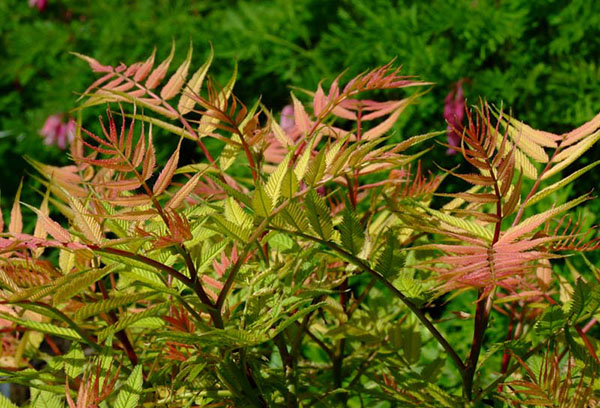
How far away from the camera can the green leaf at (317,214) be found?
53 centimetres

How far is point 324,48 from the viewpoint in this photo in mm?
2141

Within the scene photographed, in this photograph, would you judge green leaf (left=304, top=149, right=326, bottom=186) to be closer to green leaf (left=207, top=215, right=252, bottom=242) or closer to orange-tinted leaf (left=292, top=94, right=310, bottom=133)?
green leaf (left=207, top=215, right=252, bottom=242)

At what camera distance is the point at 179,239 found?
0.48 metres

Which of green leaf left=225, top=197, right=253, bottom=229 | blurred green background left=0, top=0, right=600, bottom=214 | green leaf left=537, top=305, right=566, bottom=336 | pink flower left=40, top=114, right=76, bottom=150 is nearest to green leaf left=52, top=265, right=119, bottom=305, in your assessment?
green leaf left=225, top=197, right=253, bottom=229

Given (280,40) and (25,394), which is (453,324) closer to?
(25,394)

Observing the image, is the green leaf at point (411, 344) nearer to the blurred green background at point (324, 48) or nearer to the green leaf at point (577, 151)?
the green leaf at point (577, 151)

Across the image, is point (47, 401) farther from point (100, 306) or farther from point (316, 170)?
point (316, 170)

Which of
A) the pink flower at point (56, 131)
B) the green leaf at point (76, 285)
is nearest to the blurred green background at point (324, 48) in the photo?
the pink flower at point (56, 131)

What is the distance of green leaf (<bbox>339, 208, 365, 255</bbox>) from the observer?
1.85 ft

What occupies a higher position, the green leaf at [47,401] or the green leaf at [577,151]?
the green leaf at [577,151]

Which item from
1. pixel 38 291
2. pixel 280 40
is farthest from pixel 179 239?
pixel 280 40

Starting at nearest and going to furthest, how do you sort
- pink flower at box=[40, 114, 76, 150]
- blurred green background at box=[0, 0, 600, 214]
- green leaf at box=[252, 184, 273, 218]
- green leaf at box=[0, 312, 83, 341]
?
A: green leaf at box=[252, 184, 273, 218] < green leaf at box=[0, 312, 83, 341] < blurred green background at box=[0, 0, 600, 214] < pink flower at box=[40, 114, 76, 150]

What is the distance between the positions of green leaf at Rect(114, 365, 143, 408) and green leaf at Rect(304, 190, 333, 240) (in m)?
0.19

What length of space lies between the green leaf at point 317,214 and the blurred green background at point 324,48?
0.58 meters
